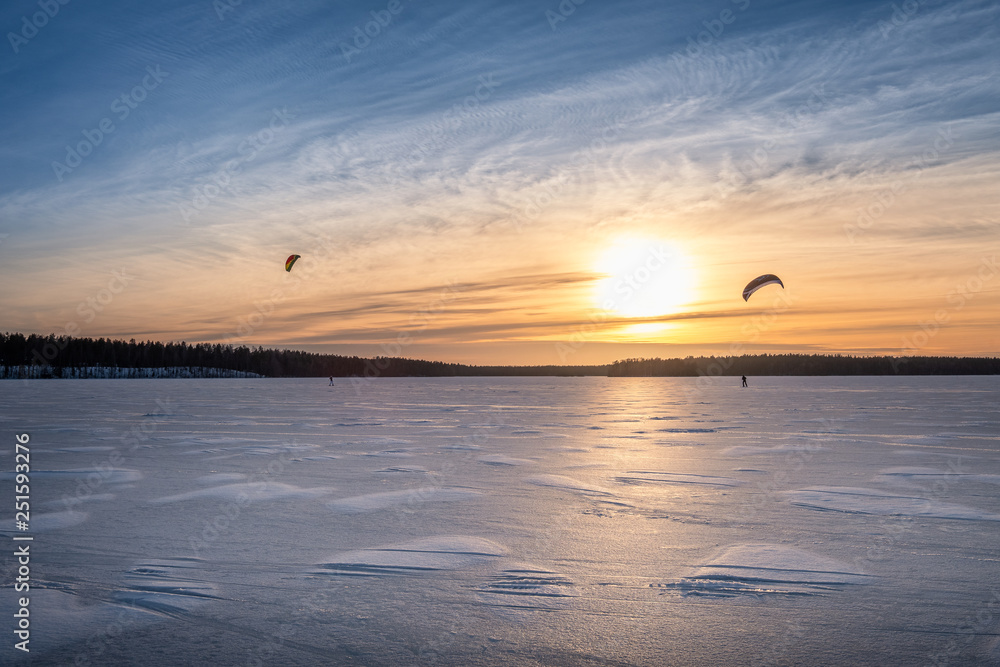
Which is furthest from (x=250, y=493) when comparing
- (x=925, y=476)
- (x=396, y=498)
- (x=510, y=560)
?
(x=925, y=476)

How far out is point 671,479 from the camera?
1042cm

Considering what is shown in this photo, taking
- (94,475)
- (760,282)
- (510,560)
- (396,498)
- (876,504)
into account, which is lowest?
(94,475)

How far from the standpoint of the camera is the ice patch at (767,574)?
509cm

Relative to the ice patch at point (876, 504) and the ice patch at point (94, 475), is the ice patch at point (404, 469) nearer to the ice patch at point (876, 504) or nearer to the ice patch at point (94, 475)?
the ice patch at point (94, 475)

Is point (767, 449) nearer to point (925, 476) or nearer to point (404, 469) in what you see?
point (925, 476)

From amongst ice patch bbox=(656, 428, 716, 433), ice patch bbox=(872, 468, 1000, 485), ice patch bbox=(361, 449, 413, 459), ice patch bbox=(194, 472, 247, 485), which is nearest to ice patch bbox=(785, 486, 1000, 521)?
ice patch bbox=(872, 468, 1000, 485)

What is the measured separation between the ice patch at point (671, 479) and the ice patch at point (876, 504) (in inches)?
45.2

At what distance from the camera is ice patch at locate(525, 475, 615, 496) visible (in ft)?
31.1

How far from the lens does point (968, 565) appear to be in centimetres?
570

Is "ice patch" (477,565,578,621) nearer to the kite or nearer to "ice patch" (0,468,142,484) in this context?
"ice patch" (0,468,142,484)

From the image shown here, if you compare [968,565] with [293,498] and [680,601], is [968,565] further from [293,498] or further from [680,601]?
[293,498]

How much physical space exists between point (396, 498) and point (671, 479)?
4.55 metres

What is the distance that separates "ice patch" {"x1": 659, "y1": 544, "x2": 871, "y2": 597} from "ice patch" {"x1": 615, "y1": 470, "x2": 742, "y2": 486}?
3.91m

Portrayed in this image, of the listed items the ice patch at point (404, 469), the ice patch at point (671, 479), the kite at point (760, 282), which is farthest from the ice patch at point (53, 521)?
the kite at point (760, 282)
